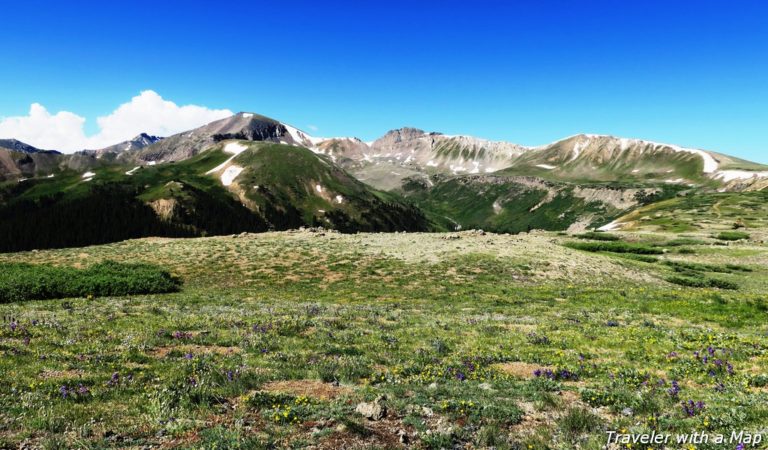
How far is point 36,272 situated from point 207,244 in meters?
27.3

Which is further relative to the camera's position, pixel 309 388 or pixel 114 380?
pixel 309 388

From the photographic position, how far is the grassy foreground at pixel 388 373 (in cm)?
870

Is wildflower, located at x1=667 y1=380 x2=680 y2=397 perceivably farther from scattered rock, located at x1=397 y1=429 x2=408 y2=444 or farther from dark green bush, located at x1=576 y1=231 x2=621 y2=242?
dark green bush, located at x1=576 y1=231 x2=621 y2=242

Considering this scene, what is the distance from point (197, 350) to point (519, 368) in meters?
12.4

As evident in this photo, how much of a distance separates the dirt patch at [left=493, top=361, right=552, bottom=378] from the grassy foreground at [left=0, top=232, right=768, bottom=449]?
12 centimetres

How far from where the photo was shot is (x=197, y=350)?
1531cm

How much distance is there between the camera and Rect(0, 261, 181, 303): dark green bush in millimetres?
31031

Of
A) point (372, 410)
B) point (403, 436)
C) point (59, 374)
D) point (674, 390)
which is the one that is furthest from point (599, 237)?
point (59, 374)

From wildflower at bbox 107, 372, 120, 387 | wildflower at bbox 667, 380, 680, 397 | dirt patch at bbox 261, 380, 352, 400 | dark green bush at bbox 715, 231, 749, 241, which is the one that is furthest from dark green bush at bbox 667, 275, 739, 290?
wildflower at bbox 107, 372, 120, 387

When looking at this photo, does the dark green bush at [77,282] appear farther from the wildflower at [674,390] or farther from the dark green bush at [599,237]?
the dark green bush at [599,237]

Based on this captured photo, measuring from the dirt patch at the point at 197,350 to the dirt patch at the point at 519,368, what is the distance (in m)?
10.1

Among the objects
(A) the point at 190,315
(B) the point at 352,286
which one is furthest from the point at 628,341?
(B) the point at 352,286

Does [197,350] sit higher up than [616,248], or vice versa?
[197,350]

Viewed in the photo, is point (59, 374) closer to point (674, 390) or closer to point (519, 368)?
point (519, 368)
